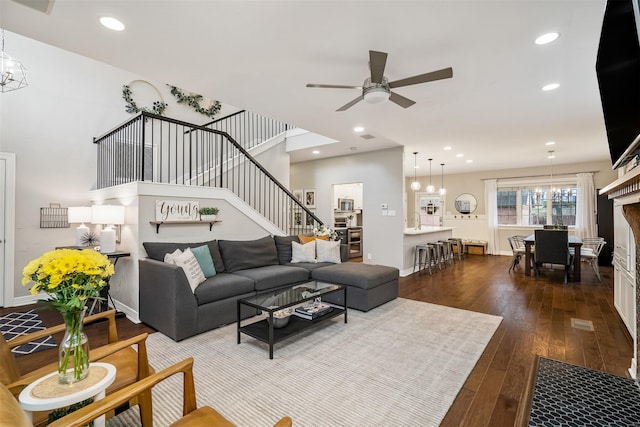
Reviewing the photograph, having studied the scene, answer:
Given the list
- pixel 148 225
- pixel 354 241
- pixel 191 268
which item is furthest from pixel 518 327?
pixel 354 241

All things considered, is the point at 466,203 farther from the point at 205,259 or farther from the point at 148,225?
the point at 148,225

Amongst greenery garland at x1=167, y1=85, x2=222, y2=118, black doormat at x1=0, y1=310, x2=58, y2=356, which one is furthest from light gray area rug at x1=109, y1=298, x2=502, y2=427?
greenery garland at x1=167, y1=85, x2=222, y2=118

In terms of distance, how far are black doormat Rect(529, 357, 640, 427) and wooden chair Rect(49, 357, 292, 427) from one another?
3.80 feet

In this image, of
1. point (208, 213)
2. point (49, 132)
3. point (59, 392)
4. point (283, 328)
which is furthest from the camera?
point (49, 132)

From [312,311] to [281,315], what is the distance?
385 mm

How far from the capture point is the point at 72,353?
129 cm

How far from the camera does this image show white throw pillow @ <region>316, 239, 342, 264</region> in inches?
191

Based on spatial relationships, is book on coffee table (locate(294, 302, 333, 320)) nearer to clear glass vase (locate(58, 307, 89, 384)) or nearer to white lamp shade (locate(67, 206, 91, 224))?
clear glass vase (locate(58, 307, 89, 384))

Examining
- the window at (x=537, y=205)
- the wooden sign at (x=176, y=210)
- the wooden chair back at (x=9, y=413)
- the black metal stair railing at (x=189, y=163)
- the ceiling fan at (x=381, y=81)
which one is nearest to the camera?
the wooden chair back at (x=9, y=413)

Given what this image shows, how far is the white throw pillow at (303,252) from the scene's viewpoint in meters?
4.79

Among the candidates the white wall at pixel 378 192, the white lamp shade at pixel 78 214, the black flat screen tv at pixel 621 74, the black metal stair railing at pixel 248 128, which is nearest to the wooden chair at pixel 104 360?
the black flat screen tv at pixel 621 74

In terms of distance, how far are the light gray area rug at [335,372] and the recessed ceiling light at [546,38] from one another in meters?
2.80

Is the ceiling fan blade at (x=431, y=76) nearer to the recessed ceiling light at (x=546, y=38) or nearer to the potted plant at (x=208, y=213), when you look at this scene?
the recessed ceiling light at (x=546, y=38)

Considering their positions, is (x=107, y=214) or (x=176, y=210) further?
(x=176, y=210)
